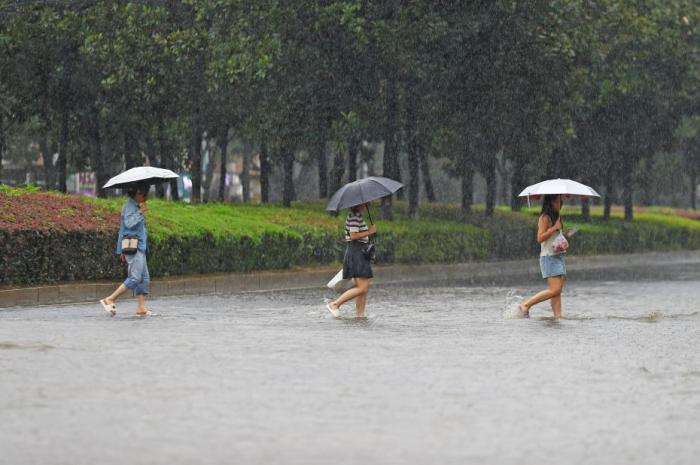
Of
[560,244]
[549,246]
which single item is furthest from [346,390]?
[549,246]

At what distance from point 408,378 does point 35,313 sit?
864 centimetres

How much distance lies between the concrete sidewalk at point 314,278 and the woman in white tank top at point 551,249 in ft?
23.3

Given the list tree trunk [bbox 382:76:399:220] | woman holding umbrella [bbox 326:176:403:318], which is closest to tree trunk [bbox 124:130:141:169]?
tree trunk [bbox 382:76:399:220]

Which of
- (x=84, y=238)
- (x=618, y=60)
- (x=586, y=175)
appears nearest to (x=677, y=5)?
(x=618, y=60)

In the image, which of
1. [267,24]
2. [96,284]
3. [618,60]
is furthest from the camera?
[618,60]

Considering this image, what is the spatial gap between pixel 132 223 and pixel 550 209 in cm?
508

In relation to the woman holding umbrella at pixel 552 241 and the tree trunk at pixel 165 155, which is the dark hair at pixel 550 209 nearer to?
the woman holding umbrella at pixel 552 241

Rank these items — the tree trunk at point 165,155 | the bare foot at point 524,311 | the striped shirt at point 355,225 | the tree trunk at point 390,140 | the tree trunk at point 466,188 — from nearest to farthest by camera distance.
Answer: the striped shirt at point 355,225
the bare foot at point 524,311
the tree trunk at point 390,140
the tree trunk at point 466,188
the tree trunk at point 165,155

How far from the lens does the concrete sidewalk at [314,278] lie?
69.8ft

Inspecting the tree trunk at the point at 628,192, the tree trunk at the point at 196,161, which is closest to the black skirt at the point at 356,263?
the tree trunk at the point at 196,161

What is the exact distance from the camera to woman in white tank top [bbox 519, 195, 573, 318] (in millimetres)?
17859

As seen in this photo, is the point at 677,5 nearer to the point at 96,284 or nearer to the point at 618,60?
the point at 618,60

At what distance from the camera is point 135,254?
58.2 feet

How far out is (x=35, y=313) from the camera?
18516 millimetres
